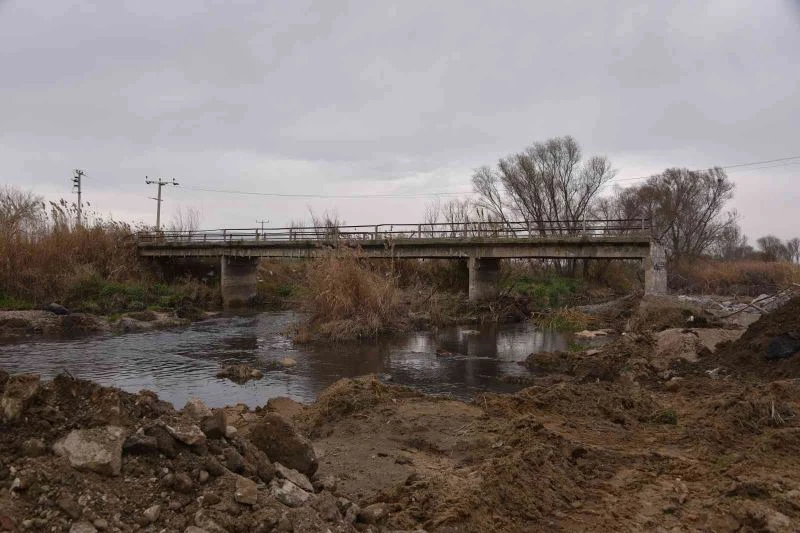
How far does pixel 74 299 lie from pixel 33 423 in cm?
2624

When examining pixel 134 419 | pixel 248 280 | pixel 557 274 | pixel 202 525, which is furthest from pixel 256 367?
pixel 557 274

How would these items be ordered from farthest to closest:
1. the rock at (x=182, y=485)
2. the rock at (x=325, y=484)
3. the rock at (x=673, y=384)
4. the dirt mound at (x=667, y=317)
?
the dirt mound at (x=667, y=317) → the rock at (x=673, y=384) → the rock at (x=325, y=484) → the rock at (x=182, y=485)

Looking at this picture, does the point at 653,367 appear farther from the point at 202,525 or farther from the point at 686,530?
the point at 202,525

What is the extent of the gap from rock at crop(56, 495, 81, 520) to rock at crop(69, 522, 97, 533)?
0.08 meters

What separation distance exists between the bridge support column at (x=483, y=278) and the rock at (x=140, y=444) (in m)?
24.5

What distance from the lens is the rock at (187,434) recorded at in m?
4.51

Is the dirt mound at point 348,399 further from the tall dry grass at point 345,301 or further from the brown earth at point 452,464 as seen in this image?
the tall dry grass at point 345,301

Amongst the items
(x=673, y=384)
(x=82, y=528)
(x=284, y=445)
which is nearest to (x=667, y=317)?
(x=673, y=384)

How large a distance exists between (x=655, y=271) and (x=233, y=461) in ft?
77.2

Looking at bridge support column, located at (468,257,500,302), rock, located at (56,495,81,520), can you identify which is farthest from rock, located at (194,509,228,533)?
bridge support column, located at (468,257,500,302)

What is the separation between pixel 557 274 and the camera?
4397 cm

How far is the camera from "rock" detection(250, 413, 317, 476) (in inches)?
211

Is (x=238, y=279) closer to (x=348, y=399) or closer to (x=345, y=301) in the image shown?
(x=345, y=301)

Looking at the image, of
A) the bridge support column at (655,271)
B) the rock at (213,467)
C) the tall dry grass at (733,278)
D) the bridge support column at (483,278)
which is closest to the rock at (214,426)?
the rock at (213,467)
